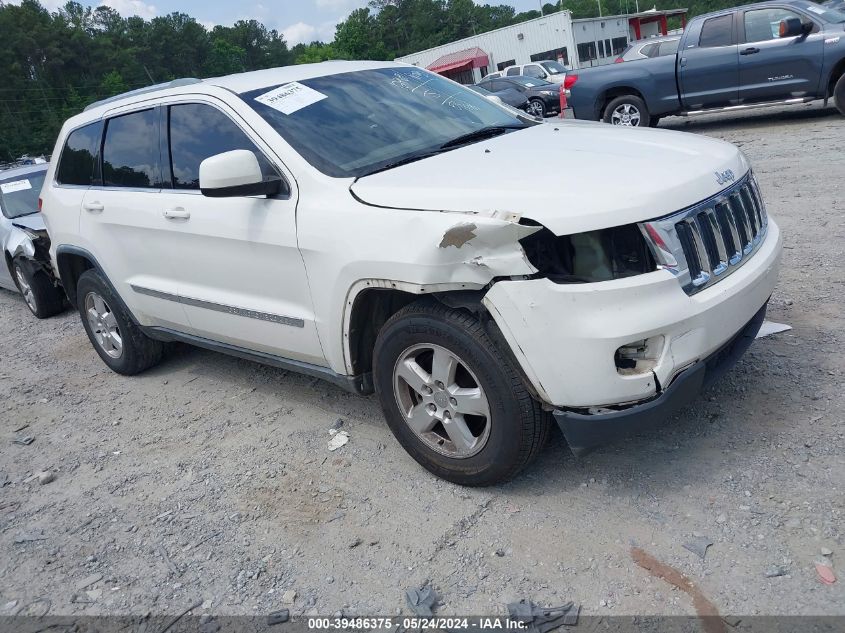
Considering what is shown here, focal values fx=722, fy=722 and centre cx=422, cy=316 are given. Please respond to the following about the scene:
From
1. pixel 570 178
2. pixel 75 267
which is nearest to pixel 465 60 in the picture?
pixel 75 267

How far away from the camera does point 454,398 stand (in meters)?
3.04

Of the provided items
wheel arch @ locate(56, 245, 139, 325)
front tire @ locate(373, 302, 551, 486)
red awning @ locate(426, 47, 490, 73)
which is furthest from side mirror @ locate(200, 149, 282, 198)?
red awning @ locate(426, 47, 490, 73)

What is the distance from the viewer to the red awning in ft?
156

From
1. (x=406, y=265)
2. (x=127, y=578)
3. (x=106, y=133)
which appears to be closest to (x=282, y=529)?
(x=127, y=578)

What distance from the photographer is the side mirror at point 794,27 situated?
400 inches

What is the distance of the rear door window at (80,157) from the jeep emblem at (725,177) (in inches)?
156

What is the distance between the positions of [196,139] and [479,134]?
1.58 metres

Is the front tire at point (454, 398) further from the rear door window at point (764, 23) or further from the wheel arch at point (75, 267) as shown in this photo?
the rear door window at point (764, 23)

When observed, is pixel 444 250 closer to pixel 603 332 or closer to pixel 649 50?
pixel 603 332

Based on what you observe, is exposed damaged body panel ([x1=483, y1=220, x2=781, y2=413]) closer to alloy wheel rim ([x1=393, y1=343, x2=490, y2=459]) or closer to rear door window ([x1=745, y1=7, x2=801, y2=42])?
alloy wheel rim ([x1=393, y1=343, x2=490, y2=459])

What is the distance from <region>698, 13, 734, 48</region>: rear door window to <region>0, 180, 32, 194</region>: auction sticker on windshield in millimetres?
9685

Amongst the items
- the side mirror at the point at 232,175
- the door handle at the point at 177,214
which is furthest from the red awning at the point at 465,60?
the side mirror at the point at 232,175

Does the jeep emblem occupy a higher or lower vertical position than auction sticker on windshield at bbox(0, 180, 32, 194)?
lower

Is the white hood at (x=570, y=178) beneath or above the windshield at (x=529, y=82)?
above
